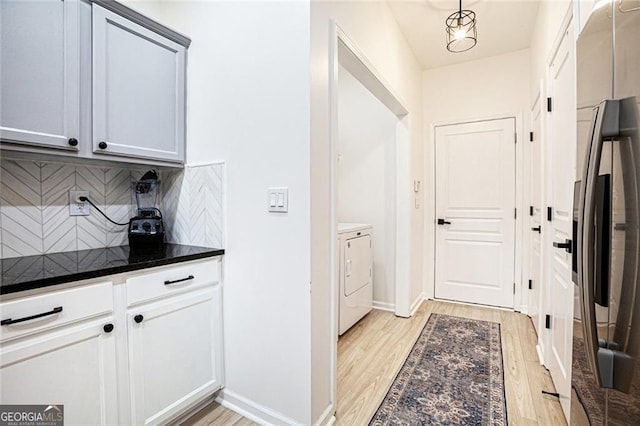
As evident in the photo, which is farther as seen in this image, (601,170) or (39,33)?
(39,33)

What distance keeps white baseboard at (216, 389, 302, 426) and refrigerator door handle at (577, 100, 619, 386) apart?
1269 millimetres

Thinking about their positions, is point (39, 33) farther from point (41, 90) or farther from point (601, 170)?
point (601, 170)

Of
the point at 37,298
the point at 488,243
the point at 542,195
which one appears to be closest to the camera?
the point at 37,298

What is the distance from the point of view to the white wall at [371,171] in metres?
3.33

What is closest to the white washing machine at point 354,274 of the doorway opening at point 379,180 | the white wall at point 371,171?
the doorway opening at point 379,180

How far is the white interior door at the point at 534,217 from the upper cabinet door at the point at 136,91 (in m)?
2.83

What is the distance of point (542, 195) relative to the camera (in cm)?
232

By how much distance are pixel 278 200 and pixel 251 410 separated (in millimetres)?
1147

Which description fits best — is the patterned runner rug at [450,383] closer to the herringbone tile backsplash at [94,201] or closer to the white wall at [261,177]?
the white wall at [261,177]

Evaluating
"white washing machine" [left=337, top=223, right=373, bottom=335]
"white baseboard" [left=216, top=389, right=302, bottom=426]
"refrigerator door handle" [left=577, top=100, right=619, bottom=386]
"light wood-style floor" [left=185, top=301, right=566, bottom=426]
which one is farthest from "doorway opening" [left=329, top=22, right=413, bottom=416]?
"refrigerator door handle" [left=577, top=100, right=619, bottom=386]

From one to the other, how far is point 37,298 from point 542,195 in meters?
3.01

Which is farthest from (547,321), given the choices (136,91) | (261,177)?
(136,91)

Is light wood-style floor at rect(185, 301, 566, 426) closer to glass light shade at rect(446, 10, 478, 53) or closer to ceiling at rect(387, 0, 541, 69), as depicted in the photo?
glass light shade at rect(446, 10, 478, 53)

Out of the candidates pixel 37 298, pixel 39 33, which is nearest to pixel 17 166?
pixel 39 33
